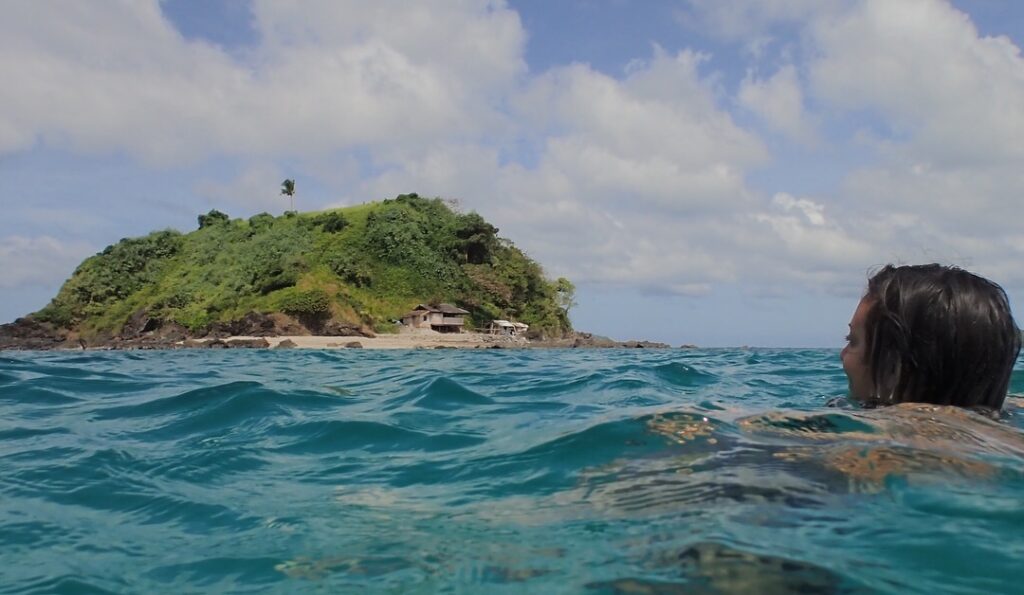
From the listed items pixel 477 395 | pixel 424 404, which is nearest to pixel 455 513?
pixel 424 404

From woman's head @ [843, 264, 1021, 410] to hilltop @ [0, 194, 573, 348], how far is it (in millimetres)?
54189

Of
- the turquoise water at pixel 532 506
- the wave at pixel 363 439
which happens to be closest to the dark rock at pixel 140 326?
the turquoise water at pixel 532 506

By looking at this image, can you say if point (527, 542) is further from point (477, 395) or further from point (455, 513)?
point (477, 395)

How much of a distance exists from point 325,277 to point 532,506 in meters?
61.3

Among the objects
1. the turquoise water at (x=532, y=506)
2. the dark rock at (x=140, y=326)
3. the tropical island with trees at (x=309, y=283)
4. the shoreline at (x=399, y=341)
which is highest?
the tropical island with trees at (x=309, y=283)

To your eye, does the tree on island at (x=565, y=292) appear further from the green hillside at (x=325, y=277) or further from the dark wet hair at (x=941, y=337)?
the dark wet hair at (x=941, y=337)

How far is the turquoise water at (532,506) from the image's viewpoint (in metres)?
2.42

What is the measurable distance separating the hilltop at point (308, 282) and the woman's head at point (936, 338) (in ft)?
178

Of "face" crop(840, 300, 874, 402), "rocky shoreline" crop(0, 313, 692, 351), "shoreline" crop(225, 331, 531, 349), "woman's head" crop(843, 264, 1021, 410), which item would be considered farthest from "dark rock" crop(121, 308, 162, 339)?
"woman's head" crop(843, 264, 1021, 410)

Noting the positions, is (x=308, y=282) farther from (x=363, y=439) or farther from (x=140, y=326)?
(x=363, y=439)

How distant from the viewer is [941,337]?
3908 mm

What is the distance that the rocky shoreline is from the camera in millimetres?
50125

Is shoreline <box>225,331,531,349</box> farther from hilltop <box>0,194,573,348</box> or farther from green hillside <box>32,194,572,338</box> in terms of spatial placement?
green hillside <box>32,194,572,338</box>

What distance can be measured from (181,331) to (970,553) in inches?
2590
